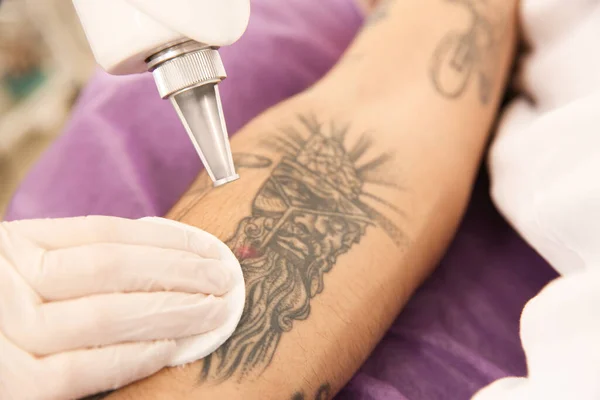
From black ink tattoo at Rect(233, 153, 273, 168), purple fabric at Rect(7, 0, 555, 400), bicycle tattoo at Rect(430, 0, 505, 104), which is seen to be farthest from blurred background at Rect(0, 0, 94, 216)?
bicycle tattoo at Rect(430, 0, 505, 104)

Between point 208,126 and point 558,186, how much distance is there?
1.23ft

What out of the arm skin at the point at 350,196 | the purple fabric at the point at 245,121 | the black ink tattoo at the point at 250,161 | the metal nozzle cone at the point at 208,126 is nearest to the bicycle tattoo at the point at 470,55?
the arm skin at the point at 350,196

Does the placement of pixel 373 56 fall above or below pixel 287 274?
above

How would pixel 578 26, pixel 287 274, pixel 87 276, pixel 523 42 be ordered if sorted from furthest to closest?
pixel 523 42 → pixel 578 26 → pixel 287 274 → pixel 87 276

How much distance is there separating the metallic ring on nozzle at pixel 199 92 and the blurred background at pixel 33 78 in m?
1.49

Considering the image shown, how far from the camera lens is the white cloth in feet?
1.51

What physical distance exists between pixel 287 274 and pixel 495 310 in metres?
0.28

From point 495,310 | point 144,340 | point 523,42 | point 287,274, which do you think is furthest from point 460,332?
point 523,42

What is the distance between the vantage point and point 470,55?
0.75 meters

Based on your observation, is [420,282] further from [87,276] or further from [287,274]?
[87,276]

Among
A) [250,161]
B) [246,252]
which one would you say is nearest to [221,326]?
[246,252]

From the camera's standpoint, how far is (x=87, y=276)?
436 mm

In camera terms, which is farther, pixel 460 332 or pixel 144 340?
pixel 460 332

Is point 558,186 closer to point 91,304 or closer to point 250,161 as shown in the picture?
point 250,161
